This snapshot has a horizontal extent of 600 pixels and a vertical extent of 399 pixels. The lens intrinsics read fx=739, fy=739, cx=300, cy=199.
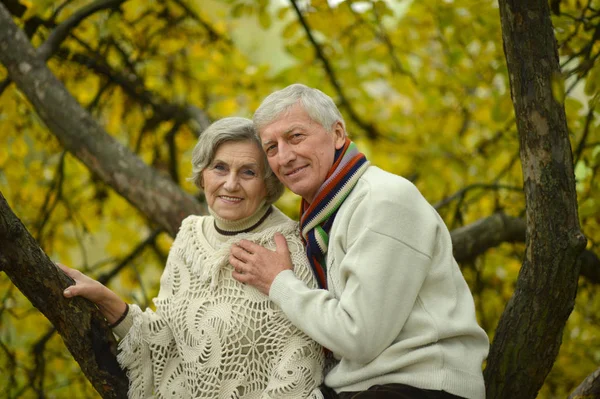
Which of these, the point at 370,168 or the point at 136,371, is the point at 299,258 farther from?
the point at 136,371

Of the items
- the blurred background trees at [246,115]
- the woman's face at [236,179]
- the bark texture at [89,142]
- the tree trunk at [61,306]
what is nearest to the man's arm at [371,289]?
the woman's face at [236,179]

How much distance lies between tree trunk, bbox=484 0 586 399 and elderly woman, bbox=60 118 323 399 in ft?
2.15

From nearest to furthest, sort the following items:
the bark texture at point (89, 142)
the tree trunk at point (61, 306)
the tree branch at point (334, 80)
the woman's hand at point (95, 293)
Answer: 1. the tree trunk at point (61, 306)
2. the woman's hand at point (95, 293)
3. the bark texture at point (89, 142)
4. the tree branch at point (334, 80)

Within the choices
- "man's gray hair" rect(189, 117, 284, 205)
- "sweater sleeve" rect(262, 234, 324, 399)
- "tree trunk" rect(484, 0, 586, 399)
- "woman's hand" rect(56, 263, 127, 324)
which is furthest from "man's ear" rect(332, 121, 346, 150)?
"woman's hand" rect(56, 263, 127, 324)

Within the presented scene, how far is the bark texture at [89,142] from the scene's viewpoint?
142 inches

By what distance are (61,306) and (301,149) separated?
0.91 meters

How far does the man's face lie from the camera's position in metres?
2.48

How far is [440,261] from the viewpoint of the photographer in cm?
227

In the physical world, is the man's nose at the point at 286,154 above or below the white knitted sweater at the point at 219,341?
above

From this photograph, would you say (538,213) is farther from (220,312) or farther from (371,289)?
(220,312)

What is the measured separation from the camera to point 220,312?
2484mm

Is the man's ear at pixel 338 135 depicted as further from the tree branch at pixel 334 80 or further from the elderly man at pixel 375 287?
the tree branch at pixel 334 80

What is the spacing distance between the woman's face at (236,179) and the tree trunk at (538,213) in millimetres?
925

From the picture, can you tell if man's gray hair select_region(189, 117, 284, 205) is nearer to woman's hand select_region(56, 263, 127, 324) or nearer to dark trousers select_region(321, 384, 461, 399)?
woman's hand select_region(56, 263, 127, 324)
